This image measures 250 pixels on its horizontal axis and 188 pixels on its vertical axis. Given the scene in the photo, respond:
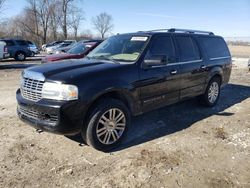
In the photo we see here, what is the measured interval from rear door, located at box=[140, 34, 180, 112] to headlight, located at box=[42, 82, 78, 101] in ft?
4.69

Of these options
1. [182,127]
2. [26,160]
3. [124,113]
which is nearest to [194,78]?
[182,127]

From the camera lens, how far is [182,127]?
242 inches

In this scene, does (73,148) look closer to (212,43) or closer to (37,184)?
(37,184)

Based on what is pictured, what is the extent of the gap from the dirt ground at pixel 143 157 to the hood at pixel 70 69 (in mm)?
1252

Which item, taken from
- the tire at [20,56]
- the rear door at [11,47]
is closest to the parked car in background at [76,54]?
the rear door at [11,47]

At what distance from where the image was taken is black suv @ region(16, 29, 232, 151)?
4.38 metres

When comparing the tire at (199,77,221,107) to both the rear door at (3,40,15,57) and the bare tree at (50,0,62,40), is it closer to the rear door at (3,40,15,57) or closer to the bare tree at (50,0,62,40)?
the rear door at (3,40,15,57)

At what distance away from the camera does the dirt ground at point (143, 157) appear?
13.1 ft

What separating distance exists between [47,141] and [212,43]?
4.85 metres

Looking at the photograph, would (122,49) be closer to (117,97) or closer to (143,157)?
Result: (117,97)

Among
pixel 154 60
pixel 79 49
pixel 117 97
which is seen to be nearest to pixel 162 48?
pixel 154 60

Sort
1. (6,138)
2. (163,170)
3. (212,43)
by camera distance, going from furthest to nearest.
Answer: (212,43)
(6,138)
(163,170)

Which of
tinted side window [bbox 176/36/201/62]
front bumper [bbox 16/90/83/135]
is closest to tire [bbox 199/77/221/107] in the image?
tinted side window [bbox 176/36/201/62]

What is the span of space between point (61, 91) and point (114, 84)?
889mm
